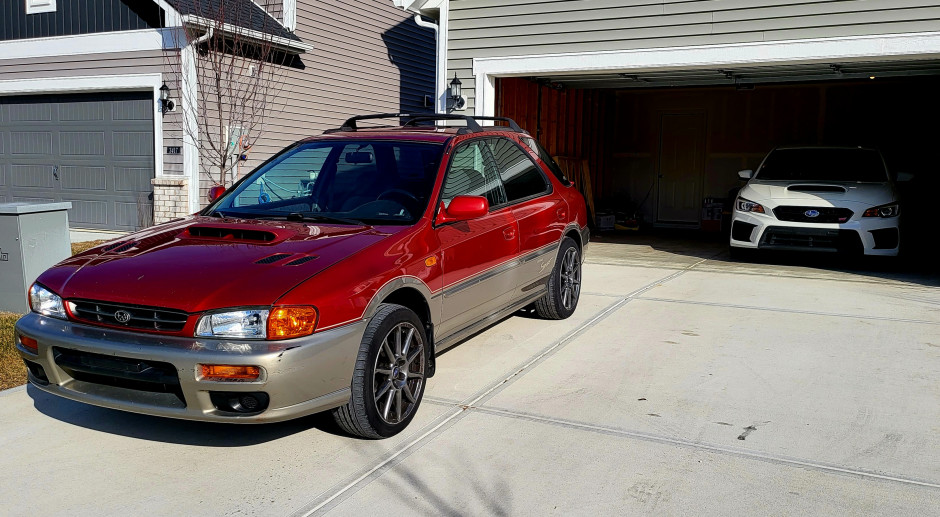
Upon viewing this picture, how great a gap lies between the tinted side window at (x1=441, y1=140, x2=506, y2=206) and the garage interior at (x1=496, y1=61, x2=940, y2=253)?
22.8 feet

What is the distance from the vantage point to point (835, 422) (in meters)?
4.29

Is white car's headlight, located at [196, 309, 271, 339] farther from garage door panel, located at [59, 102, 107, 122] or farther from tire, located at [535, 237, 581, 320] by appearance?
garage door panel, located at [59, 102, 107, 122]

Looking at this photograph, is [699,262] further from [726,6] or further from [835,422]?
[835,422]

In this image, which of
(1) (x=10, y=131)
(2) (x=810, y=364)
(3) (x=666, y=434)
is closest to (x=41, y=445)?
(3) (x=666, y=434)

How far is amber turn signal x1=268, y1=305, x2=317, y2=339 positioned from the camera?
3381mm

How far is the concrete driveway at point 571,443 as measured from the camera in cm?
332

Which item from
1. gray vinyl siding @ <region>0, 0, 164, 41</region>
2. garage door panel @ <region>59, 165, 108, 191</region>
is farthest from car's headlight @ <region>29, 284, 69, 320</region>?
garage door panel @ <region>59, 165, 108, 191</region>

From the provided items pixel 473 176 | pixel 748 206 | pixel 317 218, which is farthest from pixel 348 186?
pixel 748 206

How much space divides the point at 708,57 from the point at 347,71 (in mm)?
8788

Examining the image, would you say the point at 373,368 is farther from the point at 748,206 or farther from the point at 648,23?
the point at 748,206

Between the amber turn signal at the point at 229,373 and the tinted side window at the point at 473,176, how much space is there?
1751 millimetres

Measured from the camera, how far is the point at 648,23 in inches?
396

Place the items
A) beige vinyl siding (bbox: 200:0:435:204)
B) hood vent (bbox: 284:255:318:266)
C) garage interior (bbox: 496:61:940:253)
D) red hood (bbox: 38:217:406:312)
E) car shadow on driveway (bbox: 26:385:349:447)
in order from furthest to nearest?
1. beige vinyl siding (bbox: 200:0:435:204)
2. garage interior (bbox: 496:61:940:253)
3. car shadow on driveway (bbox: 26:385:349:447)
4. hood vent (bbox: 284:255:318:266)
5. red hood (bbox: 38:217:406:312)

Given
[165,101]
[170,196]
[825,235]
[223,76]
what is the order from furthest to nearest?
[223,76] < [170,196] < [165,101] < [825,235]
